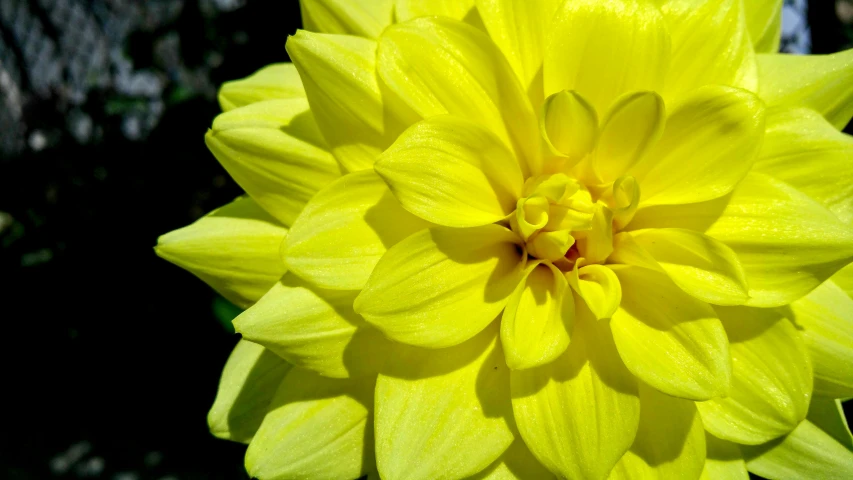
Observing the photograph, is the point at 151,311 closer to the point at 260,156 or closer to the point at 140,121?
the point at 140,121

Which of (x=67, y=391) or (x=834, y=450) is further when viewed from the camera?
(x=67, y=391)

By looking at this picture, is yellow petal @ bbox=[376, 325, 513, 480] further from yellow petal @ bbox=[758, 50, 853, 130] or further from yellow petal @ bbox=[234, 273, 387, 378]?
yellow petal @ bbox=[758, 50, 853, 130]

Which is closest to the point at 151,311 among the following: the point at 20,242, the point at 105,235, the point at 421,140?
the point at 105,235

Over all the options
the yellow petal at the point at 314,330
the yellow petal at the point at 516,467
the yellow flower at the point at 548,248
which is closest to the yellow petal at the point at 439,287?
the yellow flower at the point at 548,248

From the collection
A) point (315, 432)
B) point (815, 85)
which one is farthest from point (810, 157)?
point (315, 432)

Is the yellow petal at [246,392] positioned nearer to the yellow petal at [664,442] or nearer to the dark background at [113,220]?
the yellow petal at [664,442]

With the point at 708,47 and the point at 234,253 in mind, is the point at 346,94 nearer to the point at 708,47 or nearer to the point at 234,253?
the point at 234,253

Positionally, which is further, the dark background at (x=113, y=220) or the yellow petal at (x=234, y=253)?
the dark background at (x=113, y=220)
